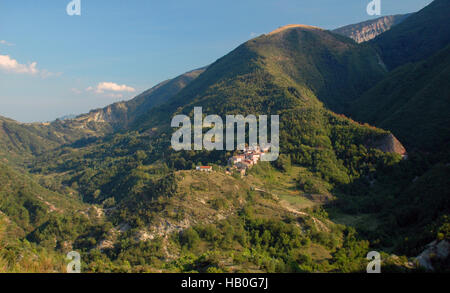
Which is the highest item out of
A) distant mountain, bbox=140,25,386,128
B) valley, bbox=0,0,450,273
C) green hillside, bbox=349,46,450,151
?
distant mountain, bbox=140,25,386,128

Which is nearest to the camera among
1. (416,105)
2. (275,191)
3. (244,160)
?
(275,191)

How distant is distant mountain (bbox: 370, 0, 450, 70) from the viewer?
488 ft

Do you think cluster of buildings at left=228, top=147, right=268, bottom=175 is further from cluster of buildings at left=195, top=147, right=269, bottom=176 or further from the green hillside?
the green hillside

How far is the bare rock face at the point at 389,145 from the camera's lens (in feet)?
227

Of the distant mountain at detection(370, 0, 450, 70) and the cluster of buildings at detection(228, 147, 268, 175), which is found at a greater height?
the distant mountain at detection(370, 0, 450, 70)

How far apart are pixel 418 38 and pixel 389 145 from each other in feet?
431

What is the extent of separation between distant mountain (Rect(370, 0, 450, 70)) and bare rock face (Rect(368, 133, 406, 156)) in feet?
341

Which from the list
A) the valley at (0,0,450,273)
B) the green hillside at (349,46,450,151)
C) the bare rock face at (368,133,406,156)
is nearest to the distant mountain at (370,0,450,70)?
the valley at (0,0,450,273)

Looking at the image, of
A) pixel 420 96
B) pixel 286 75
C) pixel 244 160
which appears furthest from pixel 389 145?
pixel 286 75

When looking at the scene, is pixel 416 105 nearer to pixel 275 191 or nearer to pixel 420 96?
pixel 420 96

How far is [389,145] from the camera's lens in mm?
69812

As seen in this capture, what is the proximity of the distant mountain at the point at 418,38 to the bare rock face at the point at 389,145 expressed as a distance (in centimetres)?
10399

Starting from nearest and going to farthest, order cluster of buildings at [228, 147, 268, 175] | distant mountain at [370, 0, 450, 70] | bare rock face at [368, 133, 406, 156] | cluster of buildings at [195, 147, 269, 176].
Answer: cluster of buildings at [195, 147, 269, 176] < cluster of buildings at [228, 147, 268, 175] < bare rock face at [368, 133, 406, 156] < distant mountain at [370, 0, 450, 70]
